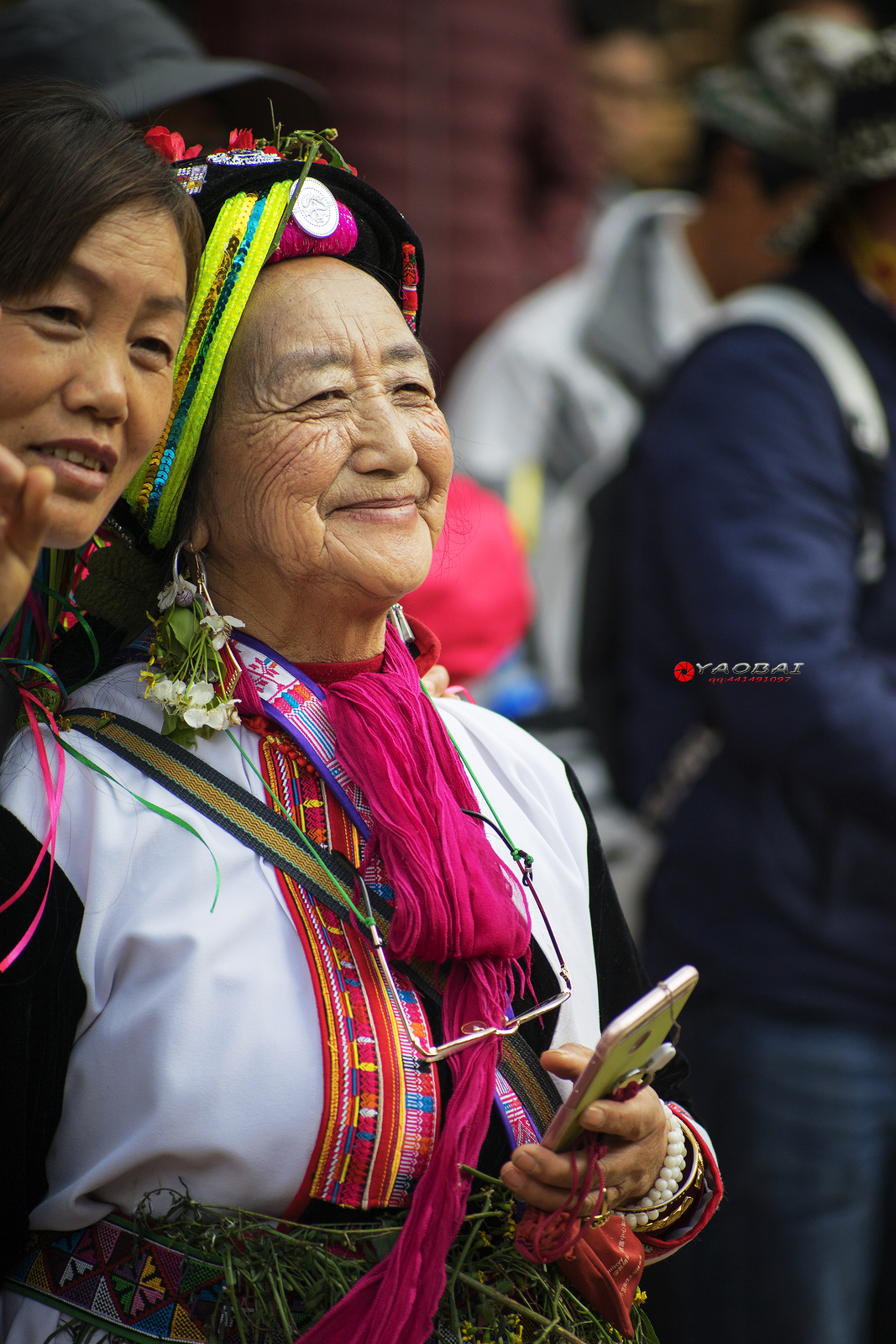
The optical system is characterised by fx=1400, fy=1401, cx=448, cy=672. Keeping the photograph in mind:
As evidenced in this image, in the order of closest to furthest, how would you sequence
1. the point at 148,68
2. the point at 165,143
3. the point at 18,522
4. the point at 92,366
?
1. the point at 18,522
2. the point at 92,366
3. the point at 165,143
4. the point at 148,68

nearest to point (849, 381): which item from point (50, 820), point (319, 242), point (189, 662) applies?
point (319, 242)

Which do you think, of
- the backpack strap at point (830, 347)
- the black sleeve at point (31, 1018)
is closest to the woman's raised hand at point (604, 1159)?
the black sleeve at point (31, 1018)

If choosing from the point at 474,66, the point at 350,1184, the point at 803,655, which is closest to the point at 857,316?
the point at 803,655

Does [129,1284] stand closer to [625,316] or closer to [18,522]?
[18,522]

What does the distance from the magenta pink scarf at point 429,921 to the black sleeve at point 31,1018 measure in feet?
1.28

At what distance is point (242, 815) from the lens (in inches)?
70.6

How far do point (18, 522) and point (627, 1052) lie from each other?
0.88 meters

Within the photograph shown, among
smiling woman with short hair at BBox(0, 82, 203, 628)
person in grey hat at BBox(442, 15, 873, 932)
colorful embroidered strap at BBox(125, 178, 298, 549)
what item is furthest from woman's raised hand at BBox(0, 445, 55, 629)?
person in grey hat at BBox(442, 15, 873, 932)

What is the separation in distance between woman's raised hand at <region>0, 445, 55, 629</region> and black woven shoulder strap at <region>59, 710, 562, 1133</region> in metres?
0.42

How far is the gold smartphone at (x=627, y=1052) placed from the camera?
153cm

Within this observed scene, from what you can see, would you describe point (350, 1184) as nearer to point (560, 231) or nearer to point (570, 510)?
point (570, 510)

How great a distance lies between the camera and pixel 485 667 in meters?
3.59

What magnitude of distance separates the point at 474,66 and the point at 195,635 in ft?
13.5

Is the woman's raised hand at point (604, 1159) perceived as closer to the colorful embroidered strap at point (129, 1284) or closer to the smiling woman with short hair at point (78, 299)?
the colorful embroidered strap at point (129, 1284)
